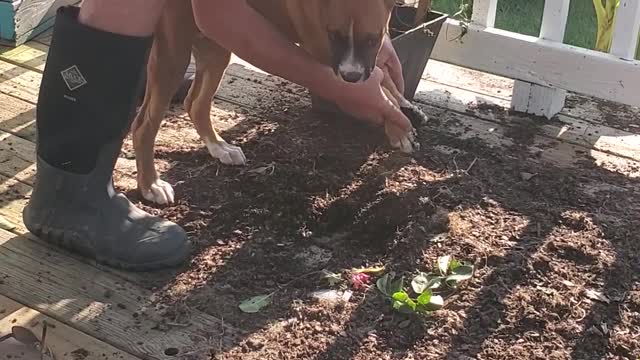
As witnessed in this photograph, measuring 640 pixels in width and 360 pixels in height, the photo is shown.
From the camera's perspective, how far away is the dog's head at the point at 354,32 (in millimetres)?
2508

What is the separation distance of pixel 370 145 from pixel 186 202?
701 millimetres

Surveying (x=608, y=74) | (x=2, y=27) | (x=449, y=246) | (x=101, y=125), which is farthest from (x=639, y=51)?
(x=2, y=27)

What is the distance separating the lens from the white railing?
3312mm

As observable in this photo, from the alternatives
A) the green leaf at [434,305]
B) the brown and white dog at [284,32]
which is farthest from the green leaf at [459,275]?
the brown and white dog at [284,32]

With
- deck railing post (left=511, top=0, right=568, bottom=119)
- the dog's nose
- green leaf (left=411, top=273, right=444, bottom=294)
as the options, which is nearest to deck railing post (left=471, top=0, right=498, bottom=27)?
A: deck railing post (left=511, top=0, right=568, bottom=119)

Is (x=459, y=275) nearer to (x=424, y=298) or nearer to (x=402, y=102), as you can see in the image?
(x=424, y=298)

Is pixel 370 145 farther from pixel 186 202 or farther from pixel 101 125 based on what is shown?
pixel 101 125

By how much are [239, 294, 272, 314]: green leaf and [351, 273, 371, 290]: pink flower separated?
23 cm

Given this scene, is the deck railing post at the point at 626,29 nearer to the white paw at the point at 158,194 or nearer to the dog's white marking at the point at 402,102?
the dog's white marking at the point at 402,102

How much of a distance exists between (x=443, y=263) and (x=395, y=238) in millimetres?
172

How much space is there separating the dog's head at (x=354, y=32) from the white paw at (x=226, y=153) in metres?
0.58

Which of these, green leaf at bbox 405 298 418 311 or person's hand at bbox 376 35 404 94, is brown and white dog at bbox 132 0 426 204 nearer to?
person's hand at bbox 376 35 404 94

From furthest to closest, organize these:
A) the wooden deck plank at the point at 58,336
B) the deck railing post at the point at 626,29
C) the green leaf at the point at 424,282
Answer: the deck railing post at the point at 626,29 → the green leaf at the point at 424,282 → the wooden deck plank at the point at 58,336

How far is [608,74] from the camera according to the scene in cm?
334
